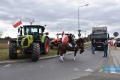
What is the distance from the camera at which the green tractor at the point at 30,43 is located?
1889cm

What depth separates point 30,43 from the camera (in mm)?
19891

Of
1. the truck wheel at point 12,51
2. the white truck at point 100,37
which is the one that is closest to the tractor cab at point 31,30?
the truck wheel at point 12,51

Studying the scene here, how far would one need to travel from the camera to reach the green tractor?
18891mm

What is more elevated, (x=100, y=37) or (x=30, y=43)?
(x=100, y=37)

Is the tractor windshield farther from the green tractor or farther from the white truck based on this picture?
the white truck

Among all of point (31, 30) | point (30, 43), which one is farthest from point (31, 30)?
point (30, 43)

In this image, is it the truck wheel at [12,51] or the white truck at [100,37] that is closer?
the truck wheel at [12,51]

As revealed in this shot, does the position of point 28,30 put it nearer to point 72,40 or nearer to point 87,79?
point 72,40

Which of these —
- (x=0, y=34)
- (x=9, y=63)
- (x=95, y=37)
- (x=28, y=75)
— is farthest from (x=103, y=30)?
(x=0, y=34)

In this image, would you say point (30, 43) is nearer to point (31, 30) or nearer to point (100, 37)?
point (31, 30)

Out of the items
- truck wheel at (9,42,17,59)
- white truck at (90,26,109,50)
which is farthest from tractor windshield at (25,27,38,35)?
white truck at (90,26,109,50)

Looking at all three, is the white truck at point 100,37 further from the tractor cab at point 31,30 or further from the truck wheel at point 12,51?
the truck wheel at point 12,51

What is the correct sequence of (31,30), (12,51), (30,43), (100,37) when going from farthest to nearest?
(100,37) → (31,30) → (30,43) → (12,51)

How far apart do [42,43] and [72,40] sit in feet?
9.07
